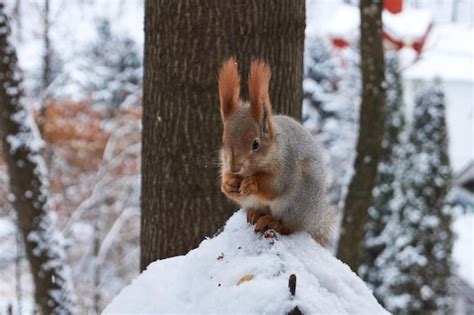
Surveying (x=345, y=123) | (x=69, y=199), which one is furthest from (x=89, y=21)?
(x=345, y=123)

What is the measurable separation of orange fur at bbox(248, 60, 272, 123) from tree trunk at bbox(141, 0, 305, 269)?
687mm

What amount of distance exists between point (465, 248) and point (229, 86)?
40.6 feet

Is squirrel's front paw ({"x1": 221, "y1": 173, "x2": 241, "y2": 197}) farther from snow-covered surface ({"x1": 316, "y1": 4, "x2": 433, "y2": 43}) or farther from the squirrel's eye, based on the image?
snow-covered surface ({"x1": 316, "y1": 4, "x2": 433, "y2": 43})

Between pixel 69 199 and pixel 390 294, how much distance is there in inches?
186

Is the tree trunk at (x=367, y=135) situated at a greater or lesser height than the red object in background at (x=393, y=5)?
lesser

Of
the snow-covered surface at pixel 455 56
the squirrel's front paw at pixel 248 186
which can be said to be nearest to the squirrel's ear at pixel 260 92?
the squirrel's front paw at pixel 248 186

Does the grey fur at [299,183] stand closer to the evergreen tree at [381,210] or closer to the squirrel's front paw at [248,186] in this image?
the squirrel's front paw at [248,186]

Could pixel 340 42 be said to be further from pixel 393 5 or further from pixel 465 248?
pixel 393 5

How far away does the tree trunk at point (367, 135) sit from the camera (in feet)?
14.9

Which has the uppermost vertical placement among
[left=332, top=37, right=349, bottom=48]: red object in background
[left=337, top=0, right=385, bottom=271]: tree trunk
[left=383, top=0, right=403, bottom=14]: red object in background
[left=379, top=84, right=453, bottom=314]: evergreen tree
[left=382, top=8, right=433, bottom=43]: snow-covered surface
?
[left=382, top=8, right=433, bottom=43]: snow-covered surface

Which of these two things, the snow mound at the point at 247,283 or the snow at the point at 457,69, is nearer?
the snow mound at the point at 247,283

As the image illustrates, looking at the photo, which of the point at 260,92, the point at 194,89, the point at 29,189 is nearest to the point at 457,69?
the point at 29,189

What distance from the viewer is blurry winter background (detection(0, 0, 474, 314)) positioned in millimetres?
8094

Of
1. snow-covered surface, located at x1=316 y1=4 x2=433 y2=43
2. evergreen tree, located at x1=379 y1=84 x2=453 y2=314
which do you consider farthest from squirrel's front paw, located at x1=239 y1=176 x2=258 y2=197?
snow-covered surface, located at x1=316 y1=4 x2=433 y2=43
